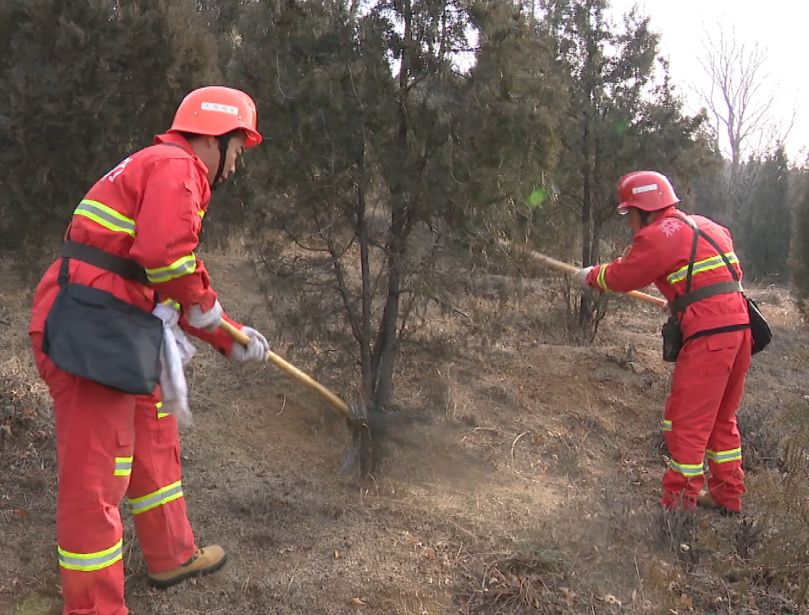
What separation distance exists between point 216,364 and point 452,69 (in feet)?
11.1

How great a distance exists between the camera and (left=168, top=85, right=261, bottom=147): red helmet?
9.59ft

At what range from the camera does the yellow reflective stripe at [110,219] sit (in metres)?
2.68

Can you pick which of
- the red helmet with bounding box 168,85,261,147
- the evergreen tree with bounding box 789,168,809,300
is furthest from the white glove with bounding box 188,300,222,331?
the evergreen tree with bounding box 789,168,809,300

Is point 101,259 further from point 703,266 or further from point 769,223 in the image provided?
point 769,223

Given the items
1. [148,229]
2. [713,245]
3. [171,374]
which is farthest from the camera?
[713,245]

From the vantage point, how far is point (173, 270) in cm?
260

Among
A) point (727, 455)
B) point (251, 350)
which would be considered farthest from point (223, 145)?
point (727, 455)

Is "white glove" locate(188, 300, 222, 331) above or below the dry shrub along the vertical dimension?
above

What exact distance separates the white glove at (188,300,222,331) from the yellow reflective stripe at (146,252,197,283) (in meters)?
0.24

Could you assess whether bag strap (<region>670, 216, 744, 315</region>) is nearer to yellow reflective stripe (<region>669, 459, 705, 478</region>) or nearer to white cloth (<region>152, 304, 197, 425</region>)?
yellow reflective stripe (<region>669, 459, 705, 478</region>)

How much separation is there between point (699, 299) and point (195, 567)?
3124 millimetres

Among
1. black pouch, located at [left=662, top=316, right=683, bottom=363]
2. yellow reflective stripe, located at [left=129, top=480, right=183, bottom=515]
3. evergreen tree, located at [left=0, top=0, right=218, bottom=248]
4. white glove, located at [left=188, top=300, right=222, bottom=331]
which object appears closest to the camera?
white glove, located at [left=188, top=300, right=222, bottom=331]

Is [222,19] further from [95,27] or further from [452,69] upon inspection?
[452,69]

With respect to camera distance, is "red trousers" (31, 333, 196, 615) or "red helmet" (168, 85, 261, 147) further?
"red helmet" (168, 85, 261, 147)
